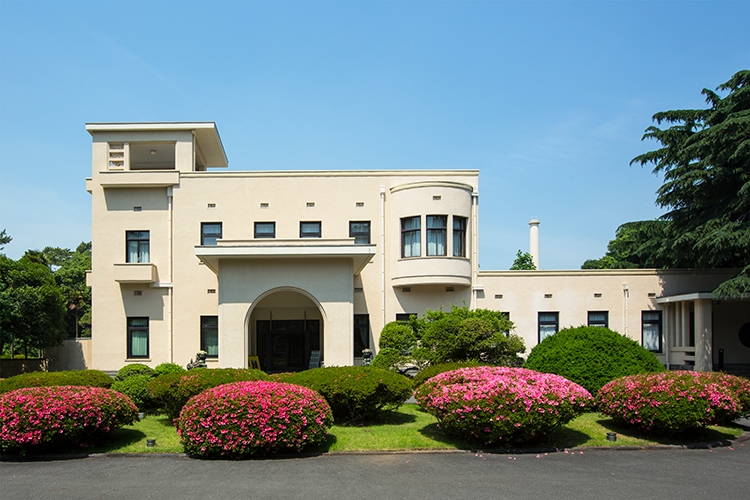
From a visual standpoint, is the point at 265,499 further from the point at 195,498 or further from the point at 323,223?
the point at 323,223

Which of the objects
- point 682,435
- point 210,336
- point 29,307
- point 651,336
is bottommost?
point 682,435

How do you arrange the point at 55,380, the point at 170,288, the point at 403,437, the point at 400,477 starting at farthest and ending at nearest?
the point at 170,288 < the point at 55,380 < the point at 403,437 < the point at 400,477

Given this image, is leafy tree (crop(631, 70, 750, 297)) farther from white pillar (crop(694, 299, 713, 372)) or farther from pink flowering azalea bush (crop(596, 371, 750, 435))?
pink flowering azalea bush (crop(596, 371, 750, 435))

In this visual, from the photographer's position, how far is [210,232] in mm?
23453

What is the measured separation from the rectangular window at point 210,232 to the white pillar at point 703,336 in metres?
18.2

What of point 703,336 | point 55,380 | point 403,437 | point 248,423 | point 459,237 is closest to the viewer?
point 248,423

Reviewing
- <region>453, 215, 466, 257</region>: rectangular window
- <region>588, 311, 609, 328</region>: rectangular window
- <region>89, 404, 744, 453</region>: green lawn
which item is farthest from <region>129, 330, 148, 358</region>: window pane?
<region>588, 311, 609, 328</region>: rectangular window

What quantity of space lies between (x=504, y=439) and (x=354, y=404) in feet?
10.5

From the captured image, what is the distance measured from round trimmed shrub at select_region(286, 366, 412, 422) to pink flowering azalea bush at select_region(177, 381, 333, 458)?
1467 mm

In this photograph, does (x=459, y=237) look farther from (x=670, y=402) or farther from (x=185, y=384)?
(x=185, y=384)

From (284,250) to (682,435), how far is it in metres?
12.2

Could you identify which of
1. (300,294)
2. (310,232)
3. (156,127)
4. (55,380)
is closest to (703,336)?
(300,294)

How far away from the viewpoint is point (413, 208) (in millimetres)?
22750

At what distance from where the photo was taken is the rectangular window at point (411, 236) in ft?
74.6
